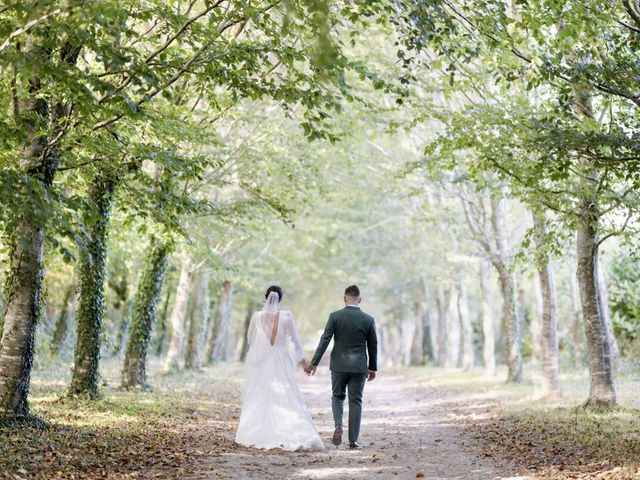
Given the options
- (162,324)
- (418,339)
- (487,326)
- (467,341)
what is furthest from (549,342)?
(418,339)

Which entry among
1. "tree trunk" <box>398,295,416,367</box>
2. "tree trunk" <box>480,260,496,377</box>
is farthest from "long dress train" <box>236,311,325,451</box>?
"tree trunk" <box>398,295,416,367</box>

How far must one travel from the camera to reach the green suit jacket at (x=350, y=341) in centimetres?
1080

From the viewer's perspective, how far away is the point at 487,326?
27641 mm

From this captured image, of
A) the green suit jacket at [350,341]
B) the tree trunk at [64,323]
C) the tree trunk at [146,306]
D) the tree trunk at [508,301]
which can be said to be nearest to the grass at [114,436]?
the tree trunk at [146,306]

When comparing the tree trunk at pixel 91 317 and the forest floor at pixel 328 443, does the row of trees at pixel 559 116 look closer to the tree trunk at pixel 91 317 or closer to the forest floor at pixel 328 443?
the forest floor at pixel 328 443

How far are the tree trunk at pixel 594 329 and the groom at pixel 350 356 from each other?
16.7 feet

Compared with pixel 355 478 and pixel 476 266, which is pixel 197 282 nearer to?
pixel 476 266

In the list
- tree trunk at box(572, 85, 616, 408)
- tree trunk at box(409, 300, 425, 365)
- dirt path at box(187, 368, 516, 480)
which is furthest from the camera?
tree trunk at box(409, 300, 425, 365)

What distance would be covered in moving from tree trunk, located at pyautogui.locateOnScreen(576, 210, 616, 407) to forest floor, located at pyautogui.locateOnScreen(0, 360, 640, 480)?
50 centimetres

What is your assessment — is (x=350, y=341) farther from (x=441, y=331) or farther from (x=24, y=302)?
(x=441, y=331)

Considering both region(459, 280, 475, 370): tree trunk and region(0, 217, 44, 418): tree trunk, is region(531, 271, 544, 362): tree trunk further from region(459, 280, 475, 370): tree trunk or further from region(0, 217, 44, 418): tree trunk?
region(0, 217, 44, 418): tree trunk

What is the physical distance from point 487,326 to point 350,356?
710 inches

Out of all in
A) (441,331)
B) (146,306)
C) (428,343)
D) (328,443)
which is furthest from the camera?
(428,343)

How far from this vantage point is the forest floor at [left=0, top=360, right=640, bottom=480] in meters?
8.34
